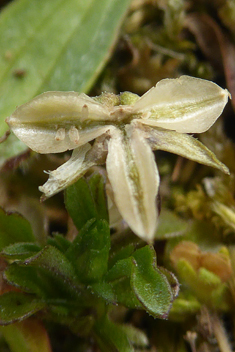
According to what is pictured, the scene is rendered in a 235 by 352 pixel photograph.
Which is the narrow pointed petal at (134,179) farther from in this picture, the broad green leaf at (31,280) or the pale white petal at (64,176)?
the broad green leaf at (31,280)

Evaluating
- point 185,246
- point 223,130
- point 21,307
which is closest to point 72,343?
point 21,307

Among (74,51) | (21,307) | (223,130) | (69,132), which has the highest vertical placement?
(69,132)

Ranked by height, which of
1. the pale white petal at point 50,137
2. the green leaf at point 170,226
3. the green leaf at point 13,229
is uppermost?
the pale white petal at point 50,137

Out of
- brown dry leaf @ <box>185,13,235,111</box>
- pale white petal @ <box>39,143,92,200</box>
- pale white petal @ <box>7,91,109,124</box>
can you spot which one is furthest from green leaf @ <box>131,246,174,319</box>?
brown dry leaf @ <box>185,13,235,111</box>

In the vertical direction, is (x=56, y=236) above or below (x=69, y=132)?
below

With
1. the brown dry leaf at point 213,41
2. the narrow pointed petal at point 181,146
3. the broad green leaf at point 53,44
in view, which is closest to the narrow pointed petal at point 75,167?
the narrow pointed petal at point 181,146

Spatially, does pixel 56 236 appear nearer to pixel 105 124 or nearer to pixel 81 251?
pixel 81 251

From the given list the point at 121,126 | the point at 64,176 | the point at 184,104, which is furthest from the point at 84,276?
the point at 184,104
